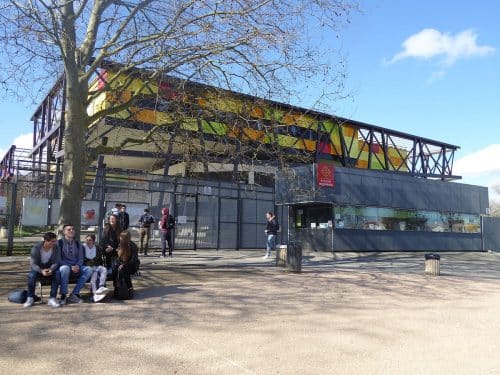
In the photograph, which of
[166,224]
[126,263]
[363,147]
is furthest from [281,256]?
[363,147]

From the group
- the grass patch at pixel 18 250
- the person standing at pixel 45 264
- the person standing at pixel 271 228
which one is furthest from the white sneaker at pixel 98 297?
the person standing at pixel 271 228

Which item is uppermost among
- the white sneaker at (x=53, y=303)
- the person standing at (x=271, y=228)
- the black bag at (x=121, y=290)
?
the person standing at (x=271, y=228)

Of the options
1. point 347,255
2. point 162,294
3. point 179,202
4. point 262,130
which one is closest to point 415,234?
point 347,255

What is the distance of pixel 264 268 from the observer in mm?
14180

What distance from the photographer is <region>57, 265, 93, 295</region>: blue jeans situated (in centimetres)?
779

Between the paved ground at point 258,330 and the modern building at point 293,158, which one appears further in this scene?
the modern building at point 293,158

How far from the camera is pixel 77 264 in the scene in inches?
328

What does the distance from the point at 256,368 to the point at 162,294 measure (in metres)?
4.32

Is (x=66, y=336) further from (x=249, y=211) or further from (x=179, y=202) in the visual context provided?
(x=249, y=211)

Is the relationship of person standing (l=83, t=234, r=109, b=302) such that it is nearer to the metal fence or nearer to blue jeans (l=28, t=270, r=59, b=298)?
blue jeans (l=28, t=270, r=59, b=298)

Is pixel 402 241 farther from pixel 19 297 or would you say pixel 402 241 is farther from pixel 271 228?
pixel 19 297

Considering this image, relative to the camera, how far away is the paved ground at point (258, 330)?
16.7 ft

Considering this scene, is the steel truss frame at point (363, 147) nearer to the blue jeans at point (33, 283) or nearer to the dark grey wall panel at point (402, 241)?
the dark grey wall panel at point (402, 241)

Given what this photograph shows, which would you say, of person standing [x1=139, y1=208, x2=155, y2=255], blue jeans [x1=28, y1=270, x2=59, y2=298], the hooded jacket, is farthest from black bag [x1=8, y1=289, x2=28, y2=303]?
person standing [x1=139, y1=208, x2=155, y2=255]
